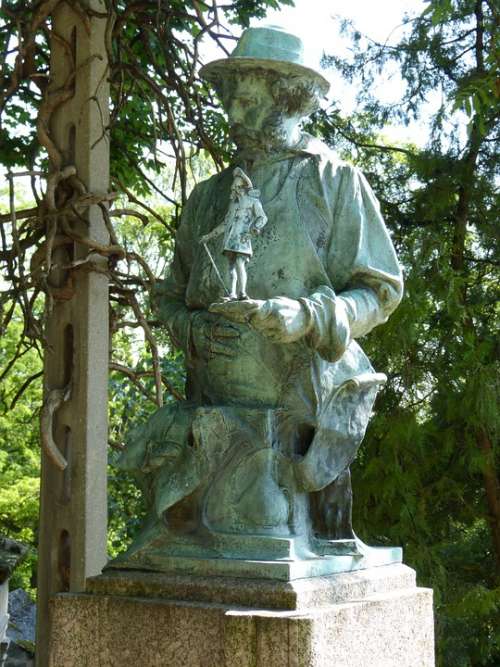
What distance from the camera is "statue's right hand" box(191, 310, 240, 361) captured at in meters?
3.32

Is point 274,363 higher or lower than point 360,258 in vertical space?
lower

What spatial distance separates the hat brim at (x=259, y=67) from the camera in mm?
3312

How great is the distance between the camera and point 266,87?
3367 mm

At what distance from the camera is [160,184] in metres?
20.4

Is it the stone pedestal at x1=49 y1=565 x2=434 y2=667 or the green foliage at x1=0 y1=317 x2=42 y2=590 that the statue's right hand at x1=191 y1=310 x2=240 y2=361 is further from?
the green foliage at x1=0 y1=317 x2=42 y2=590

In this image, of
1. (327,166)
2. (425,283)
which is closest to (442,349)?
(425,283)

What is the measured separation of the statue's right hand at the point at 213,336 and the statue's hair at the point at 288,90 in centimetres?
66

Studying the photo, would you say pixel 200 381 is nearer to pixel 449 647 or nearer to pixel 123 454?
pixel 123 454

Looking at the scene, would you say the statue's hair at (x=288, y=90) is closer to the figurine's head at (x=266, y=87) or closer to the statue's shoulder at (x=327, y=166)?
the figurine's head at (x=266, y=87)

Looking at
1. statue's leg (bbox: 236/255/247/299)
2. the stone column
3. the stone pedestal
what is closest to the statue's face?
statue's leg (bbox: 236/255/247/299)

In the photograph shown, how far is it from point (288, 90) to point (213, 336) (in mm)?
770

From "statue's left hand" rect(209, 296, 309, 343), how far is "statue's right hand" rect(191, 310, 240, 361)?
A: 0.95 feet

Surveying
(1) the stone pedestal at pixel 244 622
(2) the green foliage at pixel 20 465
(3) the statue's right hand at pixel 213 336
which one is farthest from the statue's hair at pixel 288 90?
(2) the green foliage at pixel 20 465

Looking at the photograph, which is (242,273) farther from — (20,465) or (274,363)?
(20,465)
